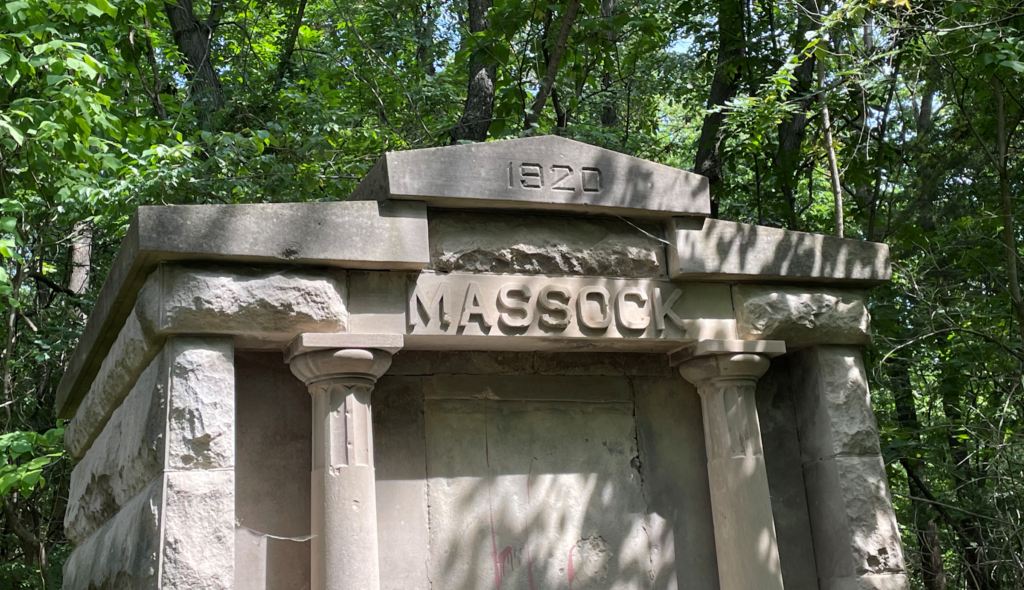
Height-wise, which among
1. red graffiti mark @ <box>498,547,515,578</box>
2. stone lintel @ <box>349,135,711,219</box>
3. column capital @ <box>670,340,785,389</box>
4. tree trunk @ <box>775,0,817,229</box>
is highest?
tree trunk @ <box>775,0,817,229</box>

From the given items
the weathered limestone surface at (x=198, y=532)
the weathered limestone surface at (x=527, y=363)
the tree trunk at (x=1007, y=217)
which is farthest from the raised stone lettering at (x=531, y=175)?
the tree trunk at (x=1007, y=217)

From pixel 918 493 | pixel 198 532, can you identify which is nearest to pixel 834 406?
pixel 198 532

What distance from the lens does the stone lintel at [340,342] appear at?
393 centimetres

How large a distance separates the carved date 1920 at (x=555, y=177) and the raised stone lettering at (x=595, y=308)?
0.46 m

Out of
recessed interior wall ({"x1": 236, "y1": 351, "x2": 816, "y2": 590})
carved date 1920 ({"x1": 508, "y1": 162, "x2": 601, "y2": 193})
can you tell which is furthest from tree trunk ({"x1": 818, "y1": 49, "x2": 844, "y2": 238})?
carved date 1920 ({"x1": 508, "y1": 162, "x2": 601, "y2": 193})

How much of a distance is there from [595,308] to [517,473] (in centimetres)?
86

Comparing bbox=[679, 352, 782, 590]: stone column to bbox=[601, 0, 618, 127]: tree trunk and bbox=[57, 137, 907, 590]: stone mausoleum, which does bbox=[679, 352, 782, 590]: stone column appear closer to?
bbox=[57, 137, 907, 590]: stone mausoleum

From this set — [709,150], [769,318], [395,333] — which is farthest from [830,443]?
[709,150]

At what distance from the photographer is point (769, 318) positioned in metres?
4.62

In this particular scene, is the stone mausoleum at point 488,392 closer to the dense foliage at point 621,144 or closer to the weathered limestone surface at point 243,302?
the weathered limestone surface at point 243,302

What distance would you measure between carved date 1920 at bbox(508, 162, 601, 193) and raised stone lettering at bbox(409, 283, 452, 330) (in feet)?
1.91

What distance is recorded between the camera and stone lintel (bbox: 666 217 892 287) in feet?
14.9

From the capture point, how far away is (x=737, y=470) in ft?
14.7

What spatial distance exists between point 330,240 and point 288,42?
20.8 ft
